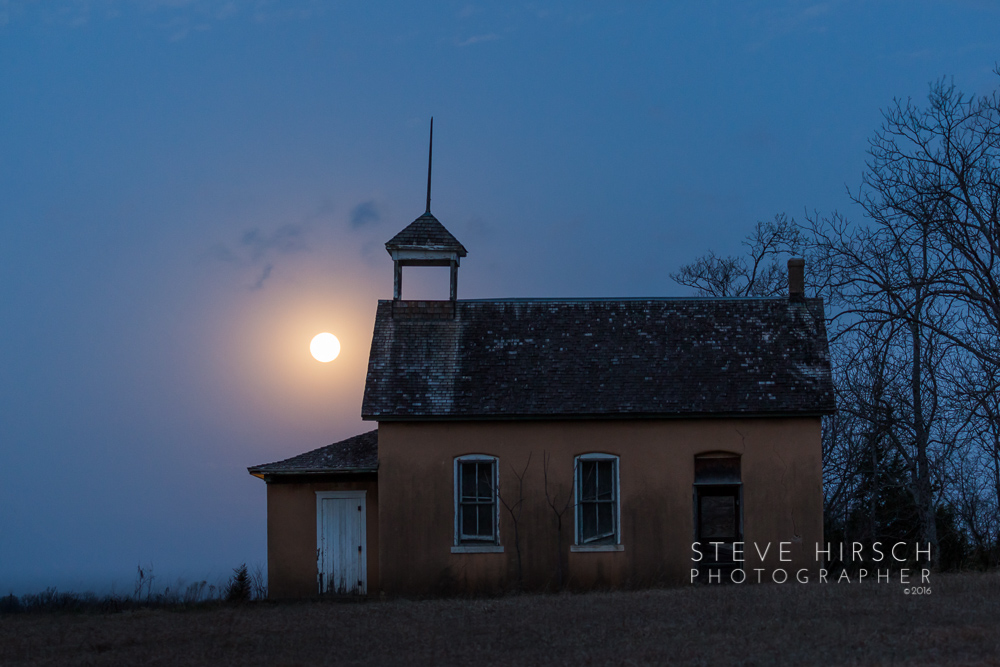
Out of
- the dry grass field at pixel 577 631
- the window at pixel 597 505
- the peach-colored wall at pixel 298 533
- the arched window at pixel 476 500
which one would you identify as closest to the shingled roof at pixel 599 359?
the arched window at pixel 476 500

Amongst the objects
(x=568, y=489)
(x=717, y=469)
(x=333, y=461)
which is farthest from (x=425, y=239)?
(x=717, y=469)

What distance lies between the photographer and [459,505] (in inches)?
869

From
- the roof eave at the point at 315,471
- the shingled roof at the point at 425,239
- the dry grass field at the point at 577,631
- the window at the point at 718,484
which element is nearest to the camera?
the dry grass field at the point at 577,631

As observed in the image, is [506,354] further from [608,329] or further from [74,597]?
[74,597]

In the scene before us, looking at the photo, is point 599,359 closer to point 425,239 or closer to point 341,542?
point 425,239

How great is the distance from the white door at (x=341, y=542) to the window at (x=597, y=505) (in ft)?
15.7

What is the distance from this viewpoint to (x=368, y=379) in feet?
74.7

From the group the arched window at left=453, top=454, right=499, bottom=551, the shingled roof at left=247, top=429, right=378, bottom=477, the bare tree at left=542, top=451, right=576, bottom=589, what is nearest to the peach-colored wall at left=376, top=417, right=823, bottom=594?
the bare tree at left=542, top=451, right=576, bottom=589

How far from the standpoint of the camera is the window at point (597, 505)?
2200 centimetres

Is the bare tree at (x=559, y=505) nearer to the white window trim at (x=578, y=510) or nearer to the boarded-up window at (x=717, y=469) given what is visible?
the white window trim at (x=578, y=510)

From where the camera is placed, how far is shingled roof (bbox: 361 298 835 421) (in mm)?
22047

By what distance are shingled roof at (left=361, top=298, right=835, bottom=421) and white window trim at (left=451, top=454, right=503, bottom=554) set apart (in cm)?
93

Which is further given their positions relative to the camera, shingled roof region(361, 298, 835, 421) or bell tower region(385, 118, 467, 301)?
bell tower region(385, 118, 467, 301)

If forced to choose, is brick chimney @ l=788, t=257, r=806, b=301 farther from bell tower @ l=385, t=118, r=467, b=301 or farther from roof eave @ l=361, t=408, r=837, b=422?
bell tower @ l=385, t=118, r=467, b=301
